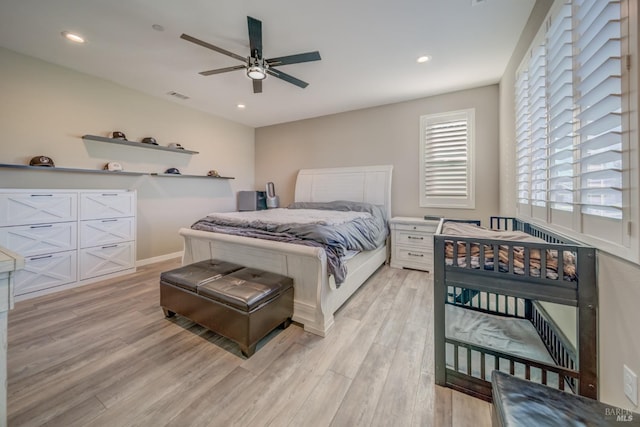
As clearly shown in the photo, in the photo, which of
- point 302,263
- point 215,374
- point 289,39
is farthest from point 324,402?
point 289,39

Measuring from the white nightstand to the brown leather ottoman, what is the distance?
7.13 feet

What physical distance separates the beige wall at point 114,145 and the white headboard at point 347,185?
172 centimetres

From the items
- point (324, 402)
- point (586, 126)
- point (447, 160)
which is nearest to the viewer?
point (586, 126)

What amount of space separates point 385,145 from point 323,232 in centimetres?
279

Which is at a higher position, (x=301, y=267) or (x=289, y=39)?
(x=289, y=39)

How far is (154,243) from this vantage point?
407 cm

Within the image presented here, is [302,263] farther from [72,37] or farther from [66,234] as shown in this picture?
[72,37]

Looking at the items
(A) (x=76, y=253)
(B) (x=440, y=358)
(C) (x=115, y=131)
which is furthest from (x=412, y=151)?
(A) (x=76, y=253)

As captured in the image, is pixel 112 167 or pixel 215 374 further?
pixel 112 167

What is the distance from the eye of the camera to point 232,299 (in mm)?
1771

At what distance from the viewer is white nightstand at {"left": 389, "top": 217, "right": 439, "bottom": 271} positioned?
3.53m

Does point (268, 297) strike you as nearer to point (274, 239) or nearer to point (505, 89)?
point (274, 239)

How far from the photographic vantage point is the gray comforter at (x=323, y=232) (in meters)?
2.13

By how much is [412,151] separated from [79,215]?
15.7 ft
